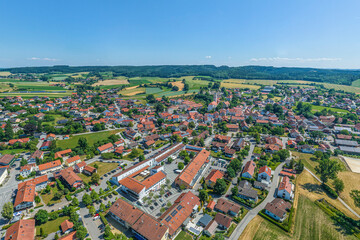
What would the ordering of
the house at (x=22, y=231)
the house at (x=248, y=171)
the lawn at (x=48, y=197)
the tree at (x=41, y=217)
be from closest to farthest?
the house at (x=22, y=231) < the tree at (x=41, y=217) < the lawn at (x=48, y=197) < the house at (x=248, y=171)

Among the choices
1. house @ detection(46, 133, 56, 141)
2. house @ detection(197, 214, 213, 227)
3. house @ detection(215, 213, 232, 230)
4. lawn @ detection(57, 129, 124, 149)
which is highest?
house @ detection(46, 133, 56, 141)

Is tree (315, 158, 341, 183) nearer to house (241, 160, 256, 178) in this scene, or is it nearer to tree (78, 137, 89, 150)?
house (241, 160, 256, 178)

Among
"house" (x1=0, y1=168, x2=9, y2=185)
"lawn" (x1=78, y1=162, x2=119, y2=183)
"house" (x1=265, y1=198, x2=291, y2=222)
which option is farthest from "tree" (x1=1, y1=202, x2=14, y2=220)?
"house" (x1=265, y1=198, x2=291, y2=222)

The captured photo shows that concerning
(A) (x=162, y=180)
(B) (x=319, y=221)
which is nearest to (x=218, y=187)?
(A) (x=162, y=180)

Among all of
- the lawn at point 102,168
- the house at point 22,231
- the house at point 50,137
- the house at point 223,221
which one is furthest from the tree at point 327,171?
the house at point 50,137

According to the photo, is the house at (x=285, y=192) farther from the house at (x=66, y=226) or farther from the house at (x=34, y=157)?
the house at (x=34, y=157)

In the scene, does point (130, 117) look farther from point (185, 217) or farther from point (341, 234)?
point (341, 234)
